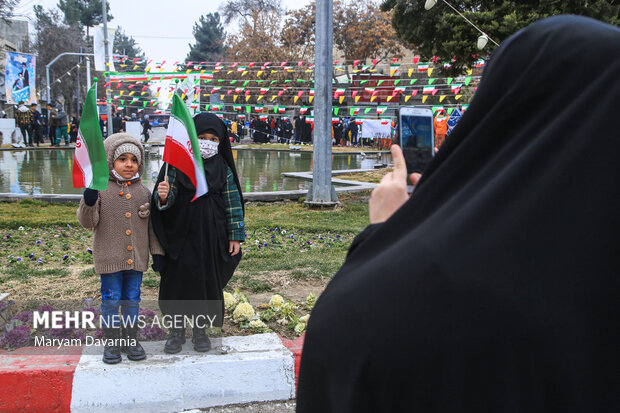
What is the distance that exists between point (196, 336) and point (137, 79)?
17.1 meters

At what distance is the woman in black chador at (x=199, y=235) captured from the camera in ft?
13.4

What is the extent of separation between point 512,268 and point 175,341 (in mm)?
3480

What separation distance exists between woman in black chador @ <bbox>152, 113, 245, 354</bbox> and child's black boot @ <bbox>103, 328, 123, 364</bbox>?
35 centimetres

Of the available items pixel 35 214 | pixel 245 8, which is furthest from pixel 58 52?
pixel 35 214

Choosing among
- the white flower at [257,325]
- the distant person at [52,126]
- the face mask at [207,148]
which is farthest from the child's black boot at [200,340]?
the distant person at [52,126]

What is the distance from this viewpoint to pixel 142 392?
3.70m

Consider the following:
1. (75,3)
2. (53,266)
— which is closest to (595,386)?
(53,266)

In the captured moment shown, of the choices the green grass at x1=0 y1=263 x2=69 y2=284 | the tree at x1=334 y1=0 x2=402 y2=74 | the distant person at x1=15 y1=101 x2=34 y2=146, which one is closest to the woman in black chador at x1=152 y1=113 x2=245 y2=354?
the green grass at x1=0 y1=263 x2=69 y2=284

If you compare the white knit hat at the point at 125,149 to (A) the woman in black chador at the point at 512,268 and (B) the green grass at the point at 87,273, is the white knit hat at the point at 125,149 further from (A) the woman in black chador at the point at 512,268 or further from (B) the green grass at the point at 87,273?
(A) the woman in black chador at the point at 512,268

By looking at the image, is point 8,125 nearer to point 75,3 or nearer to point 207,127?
point 207,127

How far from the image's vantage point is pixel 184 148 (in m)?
4.03

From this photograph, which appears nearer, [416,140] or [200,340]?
[416,140]

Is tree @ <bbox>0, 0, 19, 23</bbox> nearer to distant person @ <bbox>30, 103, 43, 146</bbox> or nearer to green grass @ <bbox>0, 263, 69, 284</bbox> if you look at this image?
distant person @ <bbox>30, 103, 43, 146</bbox>

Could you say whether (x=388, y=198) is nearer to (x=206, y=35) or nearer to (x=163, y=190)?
(x=163, y=190)
